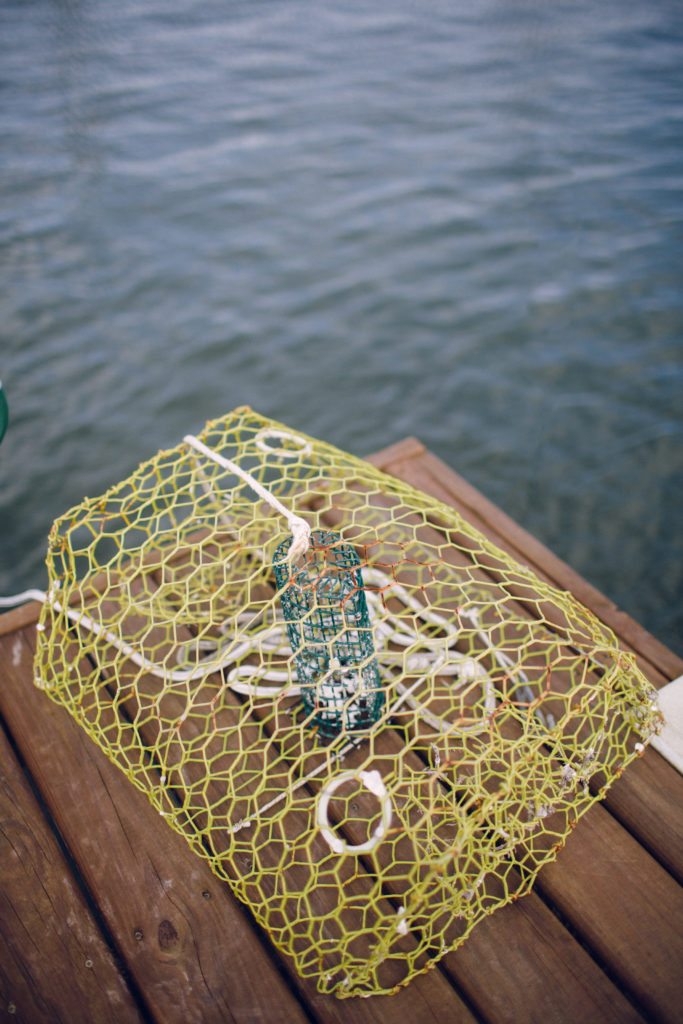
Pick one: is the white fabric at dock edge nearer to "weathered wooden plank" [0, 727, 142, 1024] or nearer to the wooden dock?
the wooden dock

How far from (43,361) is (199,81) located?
4346 mm

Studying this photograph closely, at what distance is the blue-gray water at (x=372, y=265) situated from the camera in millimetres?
3584

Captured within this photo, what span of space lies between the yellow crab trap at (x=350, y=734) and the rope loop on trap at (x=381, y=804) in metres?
0.01

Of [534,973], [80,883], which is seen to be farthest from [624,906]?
[80,883]

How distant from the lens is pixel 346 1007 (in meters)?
1.45

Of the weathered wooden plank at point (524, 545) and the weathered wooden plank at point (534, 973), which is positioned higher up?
the weathered wooden plank at point (524, 545)

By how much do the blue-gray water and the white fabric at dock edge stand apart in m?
1.08

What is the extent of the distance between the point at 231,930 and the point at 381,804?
478mm

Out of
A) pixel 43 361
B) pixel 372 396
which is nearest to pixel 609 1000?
pixel 372 396

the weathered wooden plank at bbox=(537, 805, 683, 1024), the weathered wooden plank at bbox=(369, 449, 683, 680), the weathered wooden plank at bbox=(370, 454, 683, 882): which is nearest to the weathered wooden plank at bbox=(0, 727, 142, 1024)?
the weathered wooden plank at bbox=(537, 805, 683, 1024)

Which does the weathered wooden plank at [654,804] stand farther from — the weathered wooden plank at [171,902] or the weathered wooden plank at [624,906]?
the weathered wooden plank at [171,902]

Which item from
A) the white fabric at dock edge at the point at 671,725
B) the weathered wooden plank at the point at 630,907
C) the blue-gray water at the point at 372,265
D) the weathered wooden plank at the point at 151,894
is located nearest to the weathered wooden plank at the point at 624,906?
the weathered wooden plank at the point at 630,907

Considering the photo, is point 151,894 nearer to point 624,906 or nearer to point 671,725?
point 624,906

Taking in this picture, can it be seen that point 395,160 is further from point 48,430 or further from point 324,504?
point 324,504
